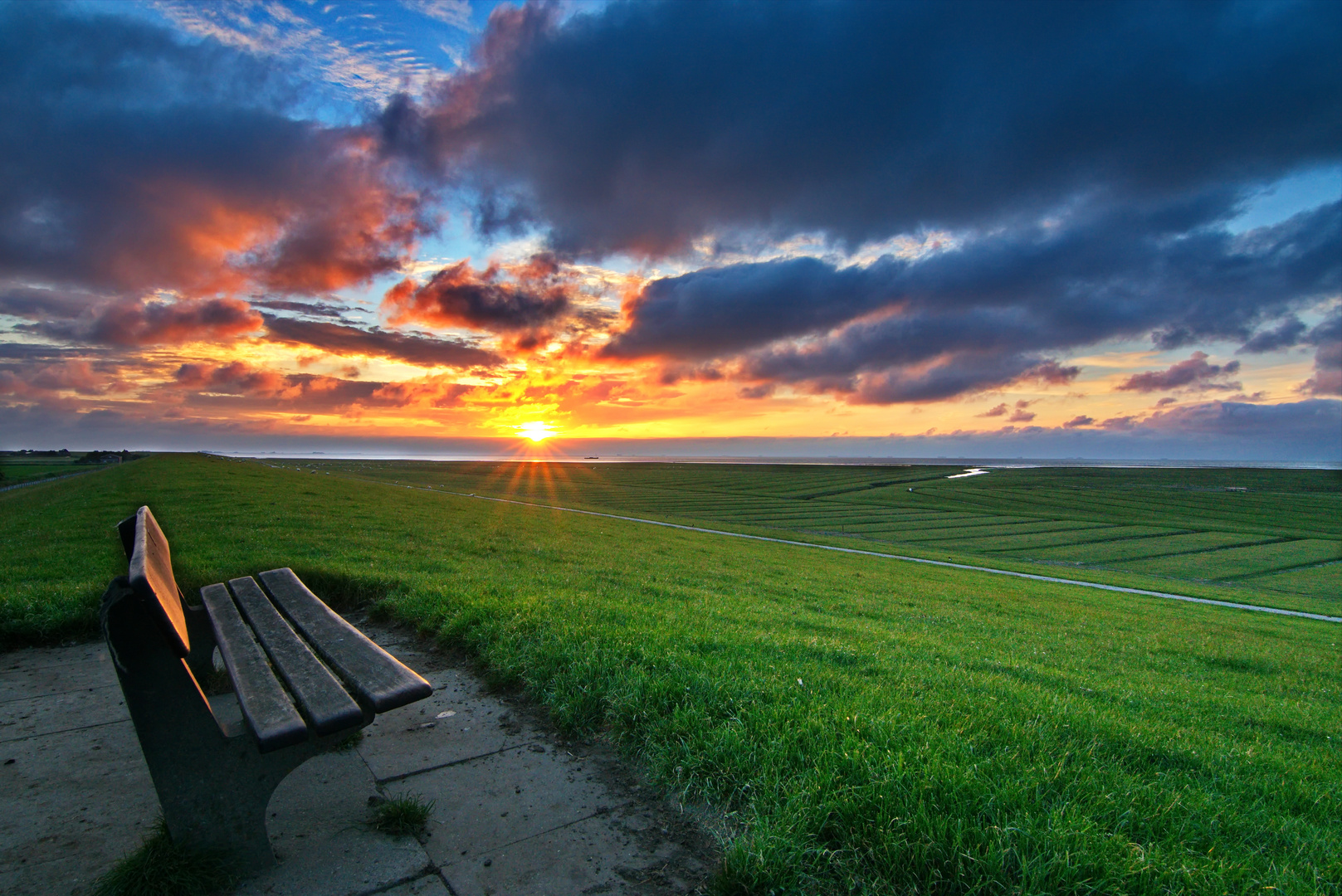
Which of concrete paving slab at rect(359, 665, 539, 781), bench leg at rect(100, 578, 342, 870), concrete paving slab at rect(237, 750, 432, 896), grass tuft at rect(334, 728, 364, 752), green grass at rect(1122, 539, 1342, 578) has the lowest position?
green grass at rect(1122, 539, 1342, 578)

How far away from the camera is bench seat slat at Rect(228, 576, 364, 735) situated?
8.91 feet

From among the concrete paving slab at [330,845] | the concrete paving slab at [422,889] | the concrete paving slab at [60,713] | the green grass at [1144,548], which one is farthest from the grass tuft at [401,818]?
the green grass at [1144,548]

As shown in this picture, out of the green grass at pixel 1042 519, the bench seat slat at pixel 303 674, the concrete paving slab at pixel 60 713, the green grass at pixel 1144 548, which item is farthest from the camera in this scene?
the green grass at pixel 1144 548

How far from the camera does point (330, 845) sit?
286 cm

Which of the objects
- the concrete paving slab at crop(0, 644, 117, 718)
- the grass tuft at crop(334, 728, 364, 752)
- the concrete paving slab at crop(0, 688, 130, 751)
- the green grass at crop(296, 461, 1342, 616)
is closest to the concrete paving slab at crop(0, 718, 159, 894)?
the concrete paving slab at crop(0, 688, 130, 751)

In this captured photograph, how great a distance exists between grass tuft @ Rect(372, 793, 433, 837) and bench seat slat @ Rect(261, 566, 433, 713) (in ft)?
1.76

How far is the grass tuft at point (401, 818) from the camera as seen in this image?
9.68 ft

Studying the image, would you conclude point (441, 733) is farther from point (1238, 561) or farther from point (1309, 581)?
point (1238, 561)

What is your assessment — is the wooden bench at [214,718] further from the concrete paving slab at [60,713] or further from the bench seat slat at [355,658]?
the concrete paving slab at [60,713]

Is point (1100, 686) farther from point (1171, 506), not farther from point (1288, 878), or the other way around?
point (1171, 506)

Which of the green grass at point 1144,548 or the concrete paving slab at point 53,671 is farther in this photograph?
the green grass at point 1144,548

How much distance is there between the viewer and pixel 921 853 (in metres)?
2.47

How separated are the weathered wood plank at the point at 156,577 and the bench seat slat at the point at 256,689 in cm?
24

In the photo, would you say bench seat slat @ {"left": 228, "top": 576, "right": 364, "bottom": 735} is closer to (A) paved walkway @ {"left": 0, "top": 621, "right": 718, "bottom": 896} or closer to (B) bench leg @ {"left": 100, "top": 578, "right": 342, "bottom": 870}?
(B) bench leg @ {"left": 100, "top": 578, "right": 342, "bottom": 870}
